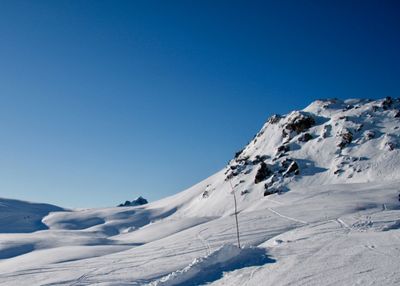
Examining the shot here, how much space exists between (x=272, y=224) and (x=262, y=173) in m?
34.9

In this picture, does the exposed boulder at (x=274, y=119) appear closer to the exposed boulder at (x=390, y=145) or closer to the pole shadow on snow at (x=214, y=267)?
the exposed boulder at (x=390, y=145)

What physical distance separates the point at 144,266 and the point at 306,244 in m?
9.10

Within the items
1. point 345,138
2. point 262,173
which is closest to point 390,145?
point 345,138

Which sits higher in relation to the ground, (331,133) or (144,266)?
(331,133)

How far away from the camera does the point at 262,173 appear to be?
66062mm

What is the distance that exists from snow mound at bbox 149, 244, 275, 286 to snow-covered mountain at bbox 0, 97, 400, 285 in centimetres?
5

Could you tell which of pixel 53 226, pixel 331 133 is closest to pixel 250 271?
pixel 331 133

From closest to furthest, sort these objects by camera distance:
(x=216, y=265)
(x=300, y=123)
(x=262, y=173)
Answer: (x=216, y=265), (x=262, y=173), (x=300, y=123)

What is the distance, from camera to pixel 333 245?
17.4 metres

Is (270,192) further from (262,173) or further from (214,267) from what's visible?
(214,267)

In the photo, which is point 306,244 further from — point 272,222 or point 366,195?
point 366,195

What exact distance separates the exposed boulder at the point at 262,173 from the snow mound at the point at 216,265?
4804 centimetres

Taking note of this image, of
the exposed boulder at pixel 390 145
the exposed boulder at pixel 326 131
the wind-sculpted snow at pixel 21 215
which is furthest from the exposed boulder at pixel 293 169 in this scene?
the wind-sculpted snow at pixel 21 215

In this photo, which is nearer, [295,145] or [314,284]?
[314,284]
